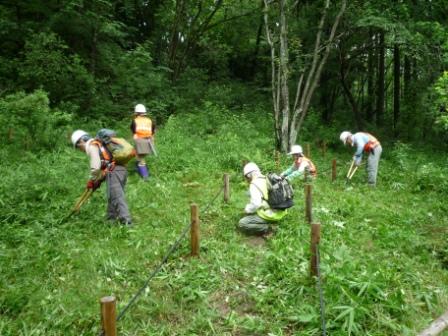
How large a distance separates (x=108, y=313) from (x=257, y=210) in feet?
13.6

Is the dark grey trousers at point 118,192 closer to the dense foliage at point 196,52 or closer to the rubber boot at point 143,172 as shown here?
the rubber boot at point 143,172

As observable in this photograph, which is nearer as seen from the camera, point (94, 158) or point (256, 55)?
→ point (94, 158)

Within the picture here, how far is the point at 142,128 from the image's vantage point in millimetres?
10078

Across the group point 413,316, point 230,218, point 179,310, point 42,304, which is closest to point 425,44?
point 230,218

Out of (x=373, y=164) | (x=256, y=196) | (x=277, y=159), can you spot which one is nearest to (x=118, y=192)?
(x=256, y=196)

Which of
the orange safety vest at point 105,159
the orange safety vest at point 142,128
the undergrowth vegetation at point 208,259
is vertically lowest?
the undergrowth vegetation at point 208,259

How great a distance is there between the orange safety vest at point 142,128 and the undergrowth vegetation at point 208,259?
40.9 inches

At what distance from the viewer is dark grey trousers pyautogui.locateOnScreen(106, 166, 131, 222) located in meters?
6.91

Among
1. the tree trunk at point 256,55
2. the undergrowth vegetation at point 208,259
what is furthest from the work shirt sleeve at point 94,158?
the tree trunk at point 256,55

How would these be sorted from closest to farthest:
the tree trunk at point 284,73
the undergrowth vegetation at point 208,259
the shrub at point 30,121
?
the undergrowth vegetation at point 208,259 → the shrub at point 30,121 → the tree trunk at point 284,73

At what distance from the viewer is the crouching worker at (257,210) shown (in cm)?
680

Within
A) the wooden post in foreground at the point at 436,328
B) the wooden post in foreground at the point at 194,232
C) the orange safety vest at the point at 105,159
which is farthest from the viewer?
the orange safety vest at the point at 105,159

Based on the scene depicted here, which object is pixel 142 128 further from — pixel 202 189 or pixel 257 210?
pixel 257 210

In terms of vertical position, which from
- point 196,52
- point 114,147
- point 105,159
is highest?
point 196,52
